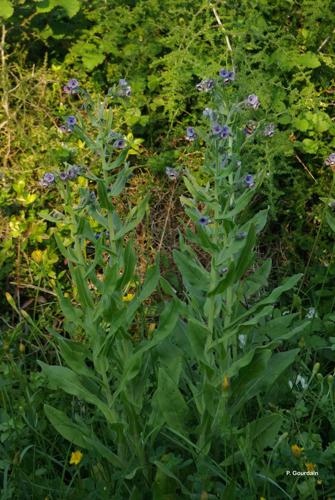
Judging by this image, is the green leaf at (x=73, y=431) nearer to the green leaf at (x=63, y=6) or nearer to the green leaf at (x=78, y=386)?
the green leaf at (x=78, y=386)

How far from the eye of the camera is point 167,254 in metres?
3.92

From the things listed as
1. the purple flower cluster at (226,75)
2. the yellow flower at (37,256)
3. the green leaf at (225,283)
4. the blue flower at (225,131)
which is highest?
the purple flower cluster at (226,75)

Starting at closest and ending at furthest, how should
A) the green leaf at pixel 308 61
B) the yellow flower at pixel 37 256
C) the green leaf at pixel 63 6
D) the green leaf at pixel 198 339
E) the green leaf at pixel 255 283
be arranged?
1. the green leaf at pixel 198 339
2. the green leaf at pixel 255 283
3. the yellow flower at pixel 37 256
4. the green leaf at pixel 308 61
5. the green leaf at pixel 63 6

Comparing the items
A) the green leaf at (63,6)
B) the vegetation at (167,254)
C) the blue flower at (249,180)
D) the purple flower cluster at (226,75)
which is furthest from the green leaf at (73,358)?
the green leaf at (63,6)

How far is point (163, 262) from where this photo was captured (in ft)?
12.5

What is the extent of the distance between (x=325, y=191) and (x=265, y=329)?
1.56m

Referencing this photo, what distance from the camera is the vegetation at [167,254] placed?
2.41 m

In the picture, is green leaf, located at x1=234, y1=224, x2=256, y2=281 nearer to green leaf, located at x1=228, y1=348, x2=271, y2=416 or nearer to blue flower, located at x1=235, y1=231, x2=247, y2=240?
blue flower, located at x1=235, y1=231, x2=247, y2=240

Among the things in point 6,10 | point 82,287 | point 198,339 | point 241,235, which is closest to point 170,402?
point 198,339

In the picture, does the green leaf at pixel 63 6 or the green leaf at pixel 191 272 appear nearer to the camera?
the green leaf at pixel 191 272

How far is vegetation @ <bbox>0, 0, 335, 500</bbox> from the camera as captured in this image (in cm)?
241

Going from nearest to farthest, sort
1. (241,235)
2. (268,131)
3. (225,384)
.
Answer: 1. (225,384)
2. (241,235)
3. (268,131)

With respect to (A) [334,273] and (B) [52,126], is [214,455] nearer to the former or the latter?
(A) [334,273]

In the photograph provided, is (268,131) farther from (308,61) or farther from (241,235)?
(308,61)
